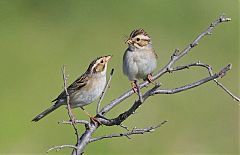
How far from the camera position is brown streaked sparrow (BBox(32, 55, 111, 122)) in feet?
16.5

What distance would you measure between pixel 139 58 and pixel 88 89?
43cm

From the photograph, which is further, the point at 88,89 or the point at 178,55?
the point at 88,89

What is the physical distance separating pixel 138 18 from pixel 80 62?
5.73 feet

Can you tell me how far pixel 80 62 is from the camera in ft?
32.6

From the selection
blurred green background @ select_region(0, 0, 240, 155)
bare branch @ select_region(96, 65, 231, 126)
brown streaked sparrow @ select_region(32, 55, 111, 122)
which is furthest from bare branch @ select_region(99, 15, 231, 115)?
blurred green background @ select_region(0, 0, 240, 155)

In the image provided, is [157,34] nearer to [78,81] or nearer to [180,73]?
[180,73]

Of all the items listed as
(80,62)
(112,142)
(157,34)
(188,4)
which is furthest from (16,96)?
(188,4)

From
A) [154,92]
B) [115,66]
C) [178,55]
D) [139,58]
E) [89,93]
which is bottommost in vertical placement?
[154,92]

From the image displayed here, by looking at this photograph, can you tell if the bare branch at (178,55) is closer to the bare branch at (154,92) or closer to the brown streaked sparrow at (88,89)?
the bare branch at (154,92)

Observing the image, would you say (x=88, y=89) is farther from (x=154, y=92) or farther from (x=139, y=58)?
(x=154, y=92)

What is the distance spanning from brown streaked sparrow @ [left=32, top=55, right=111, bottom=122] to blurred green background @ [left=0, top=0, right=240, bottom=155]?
95.9 inches

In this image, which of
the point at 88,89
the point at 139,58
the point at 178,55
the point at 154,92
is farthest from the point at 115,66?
the point at 154,92

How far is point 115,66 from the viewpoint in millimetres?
9289

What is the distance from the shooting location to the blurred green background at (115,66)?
27.0 feet
